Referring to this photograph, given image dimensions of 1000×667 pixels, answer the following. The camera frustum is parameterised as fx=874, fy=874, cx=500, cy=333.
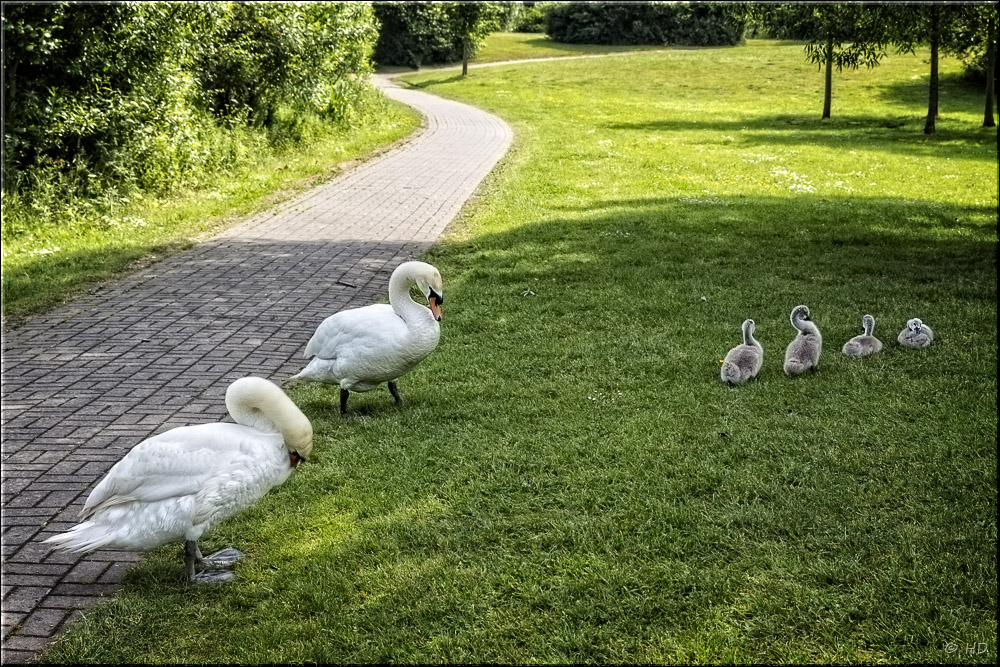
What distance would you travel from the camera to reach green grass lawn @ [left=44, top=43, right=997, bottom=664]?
430 cm

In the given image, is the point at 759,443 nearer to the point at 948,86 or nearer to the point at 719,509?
the point at 719,509

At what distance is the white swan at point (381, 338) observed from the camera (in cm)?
652

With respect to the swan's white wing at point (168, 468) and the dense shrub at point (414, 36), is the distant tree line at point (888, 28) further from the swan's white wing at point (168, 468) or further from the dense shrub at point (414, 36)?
the dense shrub at point (414, 36)

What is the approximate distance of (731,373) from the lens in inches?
290

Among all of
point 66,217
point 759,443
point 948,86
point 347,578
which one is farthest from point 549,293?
point 948,86

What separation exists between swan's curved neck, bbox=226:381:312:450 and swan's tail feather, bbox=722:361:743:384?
3888mm

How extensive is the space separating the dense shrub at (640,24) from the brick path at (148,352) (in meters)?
55.9

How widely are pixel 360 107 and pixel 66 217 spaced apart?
16.2 metres

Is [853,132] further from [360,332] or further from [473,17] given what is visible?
[360,332]

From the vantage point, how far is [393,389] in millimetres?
7152

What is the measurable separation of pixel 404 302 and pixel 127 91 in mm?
10905

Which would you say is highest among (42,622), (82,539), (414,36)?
(414,36)

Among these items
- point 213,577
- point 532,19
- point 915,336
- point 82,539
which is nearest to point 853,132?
point 915,336

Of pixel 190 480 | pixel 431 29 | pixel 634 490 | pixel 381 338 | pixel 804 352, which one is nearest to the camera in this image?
pixel 190 480
